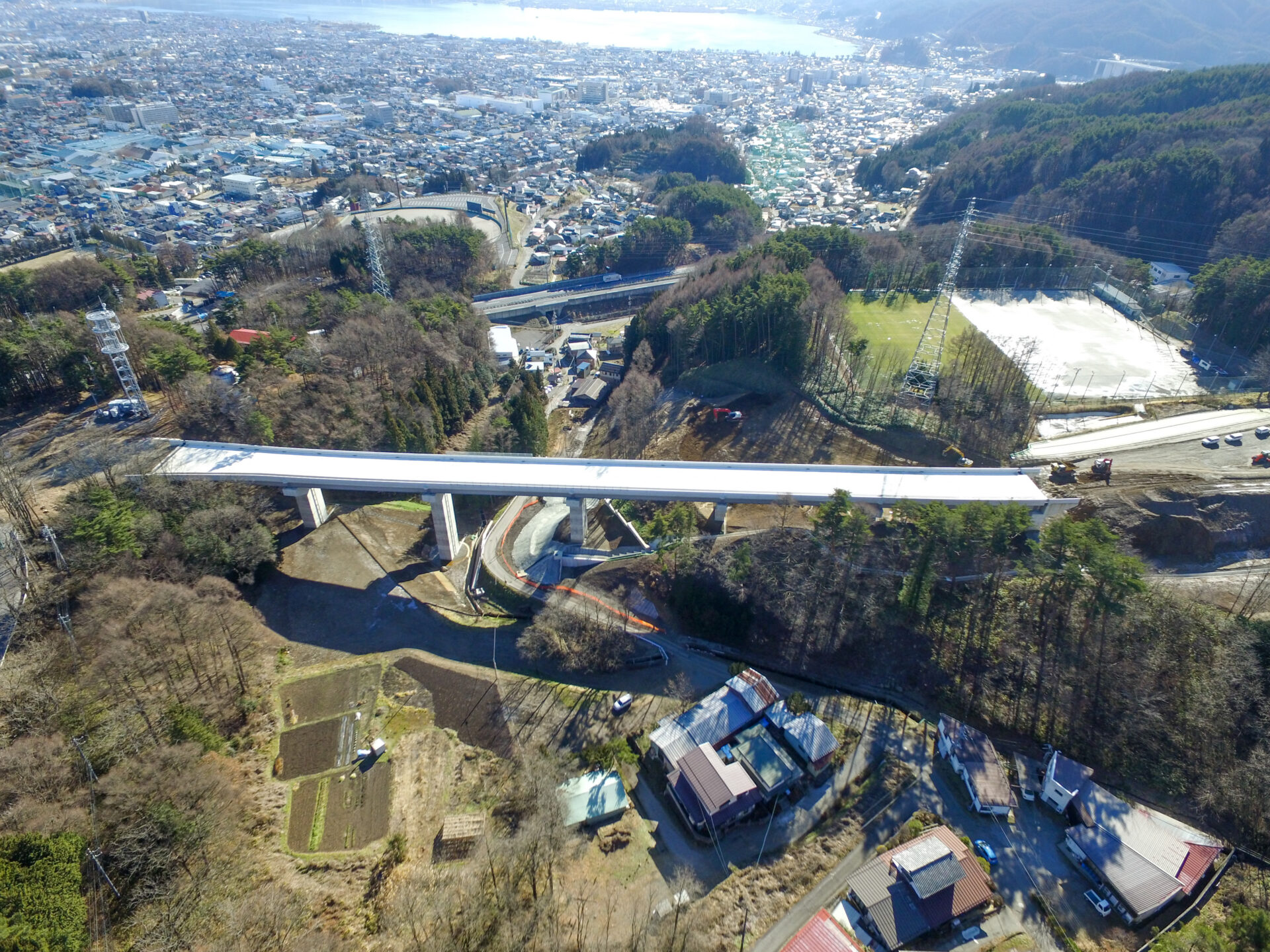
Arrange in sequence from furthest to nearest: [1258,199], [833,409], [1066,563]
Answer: [1258,199] → [833,409] → [1066,563]

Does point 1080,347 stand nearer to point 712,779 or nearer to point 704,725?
point 704,725

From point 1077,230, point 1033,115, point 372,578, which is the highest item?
point 1033,115

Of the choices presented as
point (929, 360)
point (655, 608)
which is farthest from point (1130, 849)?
point (929, 360)

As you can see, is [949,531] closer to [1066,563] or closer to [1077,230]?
[1066,563]

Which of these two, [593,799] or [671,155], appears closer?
[593,799]

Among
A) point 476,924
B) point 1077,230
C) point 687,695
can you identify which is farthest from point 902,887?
point 1077,230
